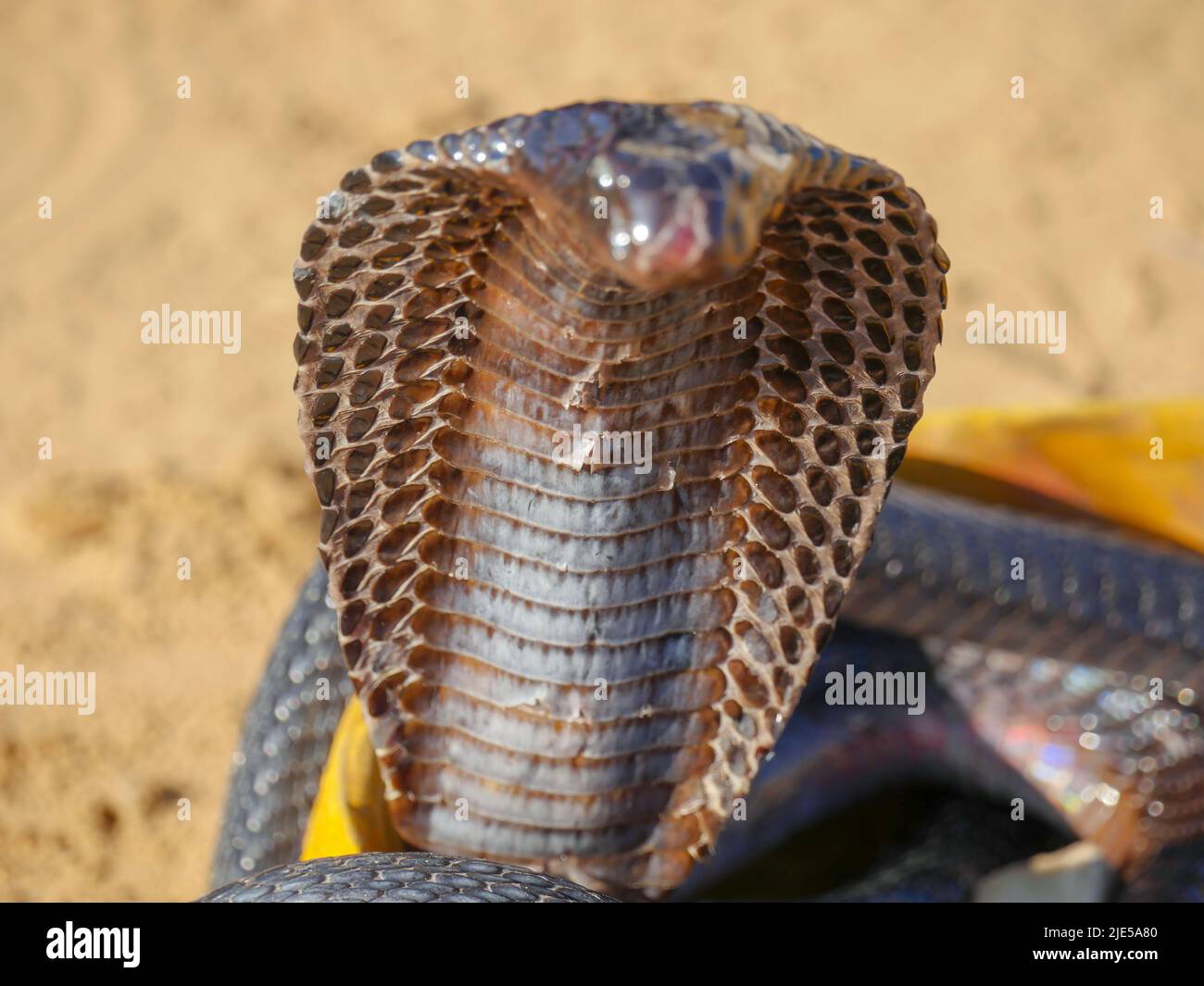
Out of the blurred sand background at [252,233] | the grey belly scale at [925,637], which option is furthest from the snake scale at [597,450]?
the blurred sand background at [252,233]

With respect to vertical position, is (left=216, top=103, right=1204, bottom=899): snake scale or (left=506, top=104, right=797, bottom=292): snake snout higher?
(left=506, top=104, right=797, bottom=292): snake snout

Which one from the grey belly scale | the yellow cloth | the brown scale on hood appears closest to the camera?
the brown scale on hood

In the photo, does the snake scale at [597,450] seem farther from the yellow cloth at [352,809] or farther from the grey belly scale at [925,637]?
the grey belly scale at [925,637]

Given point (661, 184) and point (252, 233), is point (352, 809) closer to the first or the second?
point (661, 184)

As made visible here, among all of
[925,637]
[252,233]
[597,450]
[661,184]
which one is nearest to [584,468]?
[597,450]

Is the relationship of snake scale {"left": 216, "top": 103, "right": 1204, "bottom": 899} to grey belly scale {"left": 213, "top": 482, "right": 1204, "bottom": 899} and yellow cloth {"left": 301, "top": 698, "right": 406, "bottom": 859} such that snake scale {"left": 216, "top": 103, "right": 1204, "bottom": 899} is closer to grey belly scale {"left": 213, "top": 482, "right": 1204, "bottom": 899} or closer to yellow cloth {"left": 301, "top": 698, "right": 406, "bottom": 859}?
yellow cloth {"left": 301, "top": 698, "right": 406, "bottom": 859}

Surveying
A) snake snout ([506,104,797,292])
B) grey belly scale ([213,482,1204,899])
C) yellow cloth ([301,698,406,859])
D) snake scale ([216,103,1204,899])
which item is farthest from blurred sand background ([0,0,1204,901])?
snake snout ([506,104,797,292])
